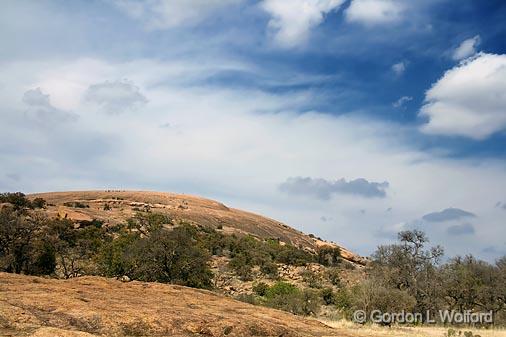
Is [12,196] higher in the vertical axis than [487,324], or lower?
higher

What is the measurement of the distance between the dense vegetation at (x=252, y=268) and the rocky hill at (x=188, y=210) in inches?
740

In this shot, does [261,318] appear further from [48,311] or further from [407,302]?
[407,302]

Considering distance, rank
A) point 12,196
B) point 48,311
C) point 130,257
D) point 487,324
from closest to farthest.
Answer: point 48,311, point 130,257, point 487,324, point 12,196

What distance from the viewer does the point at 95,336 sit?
31.2 ft

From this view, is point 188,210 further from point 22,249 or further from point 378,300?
point 378,300

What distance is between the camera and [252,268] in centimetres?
5122

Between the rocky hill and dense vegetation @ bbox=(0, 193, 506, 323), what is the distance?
18791 mm

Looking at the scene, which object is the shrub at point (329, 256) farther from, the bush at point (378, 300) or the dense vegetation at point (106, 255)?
the bush at point (378, 300)

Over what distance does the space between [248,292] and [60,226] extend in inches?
703

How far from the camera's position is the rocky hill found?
7306cm

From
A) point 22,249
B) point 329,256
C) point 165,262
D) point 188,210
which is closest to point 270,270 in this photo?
point 165,262

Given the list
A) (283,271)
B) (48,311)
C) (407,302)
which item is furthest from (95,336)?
(283,271)

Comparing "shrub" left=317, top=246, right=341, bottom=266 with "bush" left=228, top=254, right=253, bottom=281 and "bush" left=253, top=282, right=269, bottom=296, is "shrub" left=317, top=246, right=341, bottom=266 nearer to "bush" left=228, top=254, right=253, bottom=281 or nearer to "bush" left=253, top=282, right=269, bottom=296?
"bush" left=228, top=254, right=253, bottom=281

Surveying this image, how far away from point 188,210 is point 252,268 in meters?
31.1
